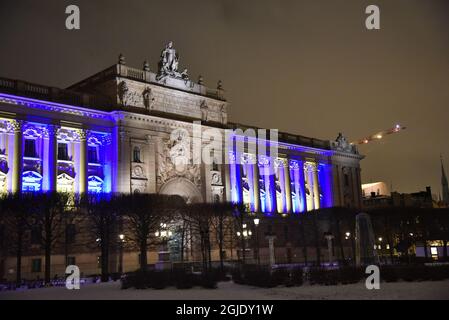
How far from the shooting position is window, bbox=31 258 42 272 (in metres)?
51.4

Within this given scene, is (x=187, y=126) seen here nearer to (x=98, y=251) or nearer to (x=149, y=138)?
(x=149, y=138)

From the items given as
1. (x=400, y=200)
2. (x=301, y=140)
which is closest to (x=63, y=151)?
(x=301, y=140)

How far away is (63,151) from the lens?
190ft

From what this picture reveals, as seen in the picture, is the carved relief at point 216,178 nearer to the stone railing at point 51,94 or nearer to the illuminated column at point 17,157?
the stone railing at point 51,94

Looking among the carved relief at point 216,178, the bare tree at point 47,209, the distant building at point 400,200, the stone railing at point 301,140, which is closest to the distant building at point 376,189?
the distant building at point 400,200

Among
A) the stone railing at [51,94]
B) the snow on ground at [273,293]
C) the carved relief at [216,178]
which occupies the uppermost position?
the stone railing at [51,94]

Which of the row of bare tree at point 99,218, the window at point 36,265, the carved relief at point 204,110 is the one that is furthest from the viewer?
the carved relief at point 204,110

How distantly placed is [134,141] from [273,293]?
3630cm

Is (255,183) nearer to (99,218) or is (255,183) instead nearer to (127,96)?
(127,96)

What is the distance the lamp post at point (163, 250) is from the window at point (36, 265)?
11126 mm

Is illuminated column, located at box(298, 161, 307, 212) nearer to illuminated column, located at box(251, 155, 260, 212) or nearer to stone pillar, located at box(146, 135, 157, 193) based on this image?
illuminated column, located at box(251, 155, 260, 212)

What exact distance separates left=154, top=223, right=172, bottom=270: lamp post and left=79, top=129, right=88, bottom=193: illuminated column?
9084 mm

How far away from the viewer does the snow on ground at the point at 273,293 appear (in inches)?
1069
